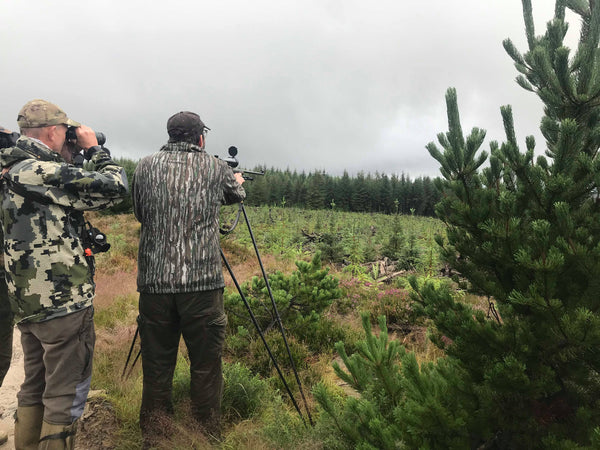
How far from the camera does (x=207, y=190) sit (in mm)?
2729

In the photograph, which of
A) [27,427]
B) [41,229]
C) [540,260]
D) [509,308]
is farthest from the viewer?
[27,427]

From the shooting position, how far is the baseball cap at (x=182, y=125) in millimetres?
2775

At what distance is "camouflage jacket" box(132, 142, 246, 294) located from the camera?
261cm

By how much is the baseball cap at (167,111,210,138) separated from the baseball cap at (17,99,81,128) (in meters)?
0.76

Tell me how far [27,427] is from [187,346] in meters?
1.18

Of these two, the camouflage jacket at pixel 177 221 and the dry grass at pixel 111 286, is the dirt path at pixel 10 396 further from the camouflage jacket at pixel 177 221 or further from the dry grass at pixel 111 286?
the camouflage jacket at pixel 177 221

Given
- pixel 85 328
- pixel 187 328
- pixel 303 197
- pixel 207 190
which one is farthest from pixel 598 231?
pixel 303 197

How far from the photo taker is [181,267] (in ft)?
8.52

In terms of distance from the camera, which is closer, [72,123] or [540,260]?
[540,260]

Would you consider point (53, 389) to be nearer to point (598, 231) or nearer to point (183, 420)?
point (183, 420)

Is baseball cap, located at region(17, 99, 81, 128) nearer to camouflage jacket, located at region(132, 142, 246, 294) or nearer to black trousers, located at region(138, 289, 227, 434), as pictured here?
camouflage jacket, located at region(132, 142, 246, 294)

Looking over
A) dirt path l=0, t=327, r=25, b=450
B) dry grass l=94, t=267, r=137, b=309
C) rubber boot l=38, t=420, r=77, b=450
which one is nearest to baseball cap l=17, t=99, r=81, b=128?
rubber boot l=38, t=420, r=77, b=450

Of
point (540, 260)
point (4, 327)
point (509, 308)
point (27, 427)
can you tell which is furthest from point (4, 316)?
point (540, 260)

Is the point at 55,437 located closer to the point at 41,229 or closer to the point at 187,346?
the point at 187,346
